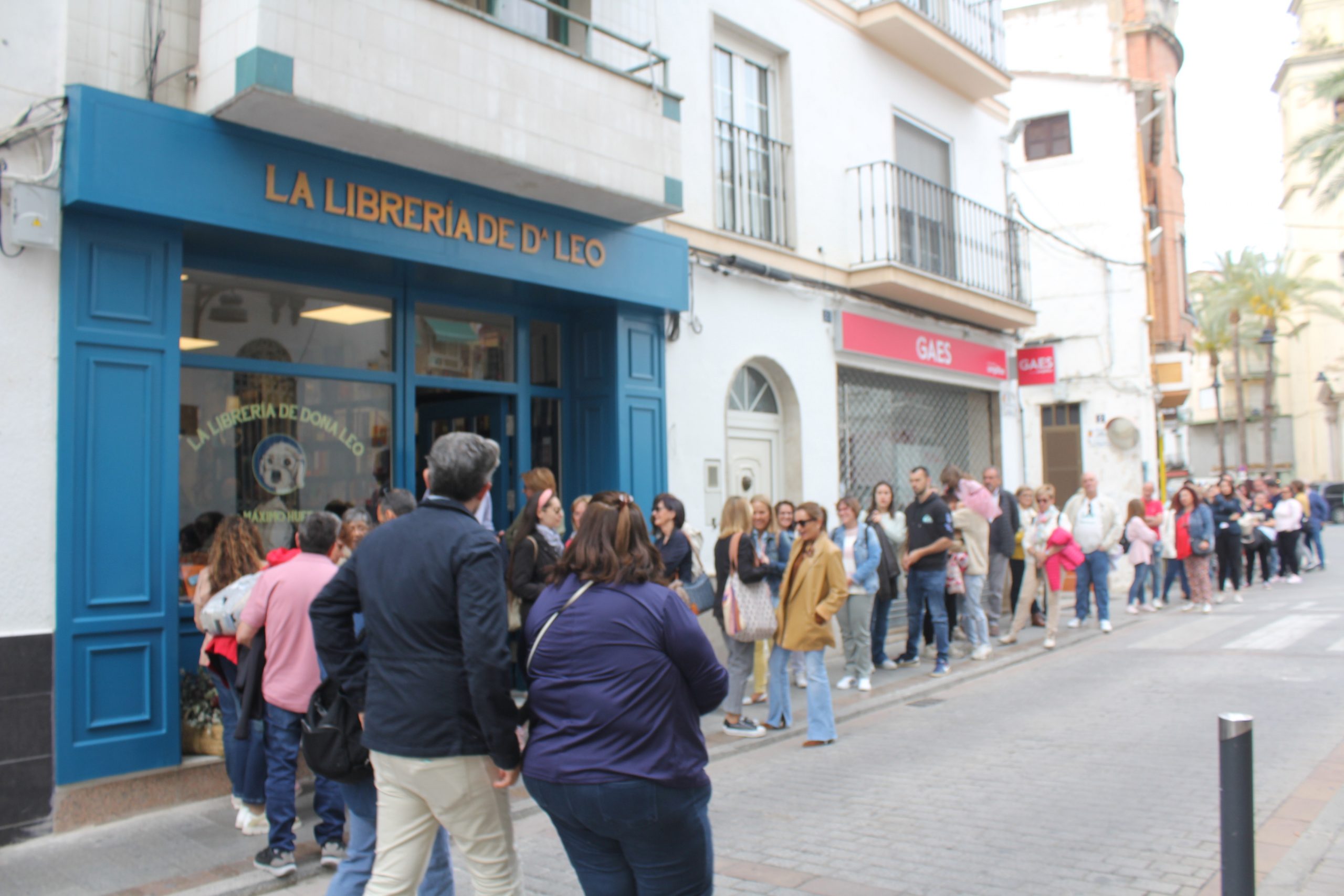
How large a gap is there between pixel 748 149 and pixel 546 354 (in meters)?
3.37

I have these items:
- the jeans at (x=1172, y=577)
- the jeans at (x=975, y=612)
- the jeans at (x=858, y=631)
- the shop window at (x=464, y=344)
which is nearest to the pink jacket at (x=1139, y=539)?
the jeans at (x=1172, y=577)

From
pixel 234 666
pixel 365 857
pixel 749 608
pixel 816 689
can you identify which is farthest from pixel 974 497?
pixel 365 857

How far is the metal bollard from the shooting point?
119 inches

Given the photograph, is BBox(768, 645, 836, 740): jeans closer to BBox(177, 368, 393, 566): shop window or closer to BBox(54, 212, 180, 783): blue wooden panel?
BBox(177, 368, 393, 566): shop window

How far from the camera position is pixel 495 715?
2.95m

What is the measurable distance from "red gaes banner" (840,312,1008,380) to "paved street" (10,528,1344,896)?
4.68m

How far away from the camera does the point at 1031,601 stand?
1191 cm

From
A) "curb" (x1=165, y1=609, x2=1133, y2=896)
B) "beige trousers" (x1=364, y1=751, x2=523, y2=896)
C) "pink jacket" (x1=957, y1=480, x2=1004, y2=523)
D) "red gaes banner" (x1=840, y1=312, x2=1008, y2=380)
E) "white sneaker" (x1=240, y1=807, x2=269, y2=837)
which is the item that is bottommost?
"curb" (x1=165, y1=609, x2=1133, y2=896)

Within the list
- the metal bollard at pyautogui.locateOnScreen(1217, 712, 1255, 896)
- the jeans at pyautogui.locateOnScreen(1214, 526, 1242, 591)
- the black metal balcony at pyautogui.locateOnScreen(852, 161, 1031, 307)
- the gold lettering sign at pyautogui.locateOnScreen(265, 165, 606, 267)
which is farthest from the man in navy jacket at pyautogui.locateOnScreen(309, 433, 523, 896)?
the jeans at pyautogui.locateOnScreen(1214, 526, 1242, 591)

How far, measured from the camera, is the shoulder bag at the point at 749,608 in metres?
7.56

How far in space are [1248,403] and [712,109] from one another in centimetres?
6036

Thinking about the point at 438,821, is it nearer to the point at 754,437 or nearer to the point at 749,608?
the point at 749,608

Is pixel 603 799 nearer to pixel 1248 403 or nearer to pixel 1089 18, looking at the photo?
pixel 1089 18

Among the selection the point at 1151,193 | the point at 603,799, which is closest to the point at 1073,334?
the point at 1151,193
